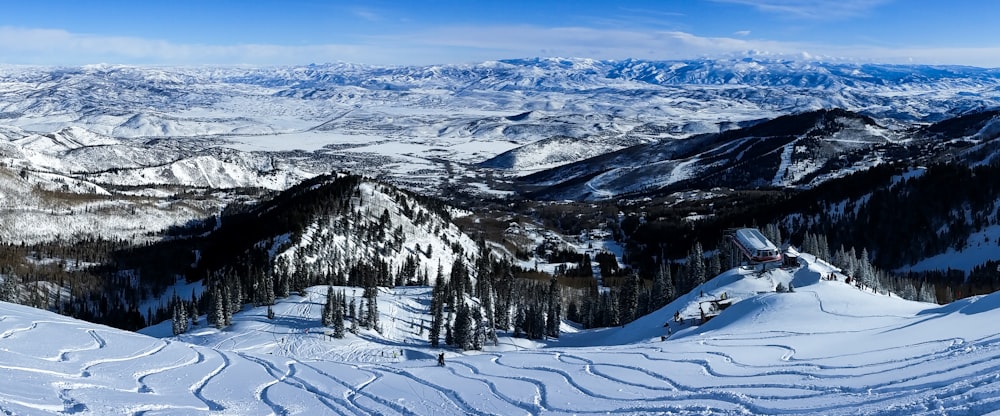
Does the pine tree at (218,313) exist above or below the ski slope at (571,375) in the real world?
below

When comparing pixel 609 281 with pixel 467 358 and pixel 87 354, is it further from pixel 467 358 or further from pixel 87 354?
Result: pixel 87 354


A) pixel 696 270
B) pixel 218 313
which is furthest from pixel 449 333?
pixel 696 270

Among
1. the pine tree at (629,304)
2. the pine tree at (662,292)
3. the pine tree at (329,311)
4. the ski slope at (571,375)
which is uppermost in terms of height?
the ski slope at (571,375)

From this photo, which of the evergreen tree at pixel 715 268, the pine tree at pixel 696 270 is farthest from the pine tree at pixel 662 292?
the evergreen tree at pixel 715 268

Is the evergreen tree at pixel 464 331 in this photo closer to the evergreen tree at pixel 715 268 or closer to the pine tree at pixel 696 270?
the pine tree at pixel 696 270

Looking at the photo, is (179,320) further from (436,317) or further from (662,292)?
(662,292)

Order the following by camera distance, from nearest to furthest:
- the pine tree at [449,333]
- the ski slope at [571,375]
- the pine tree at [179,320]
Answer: the ski slope at [571,375], the pine tree at [449,333], the pine tree at [179,320]

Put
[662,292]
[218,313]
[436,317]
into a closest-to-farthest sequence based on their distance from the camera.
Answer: [436,317] < [218,313] < [662,292]

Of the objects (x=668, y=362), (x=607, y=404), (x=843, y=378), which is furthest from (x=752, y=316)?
(x=607, y=404)

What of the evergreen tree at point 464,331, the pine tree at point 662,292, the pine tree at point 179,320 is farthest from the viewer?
the pine tree at point 662,292

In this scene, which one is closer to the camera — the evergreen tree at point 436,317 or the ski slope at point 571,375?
the ski slope at point 571,375
